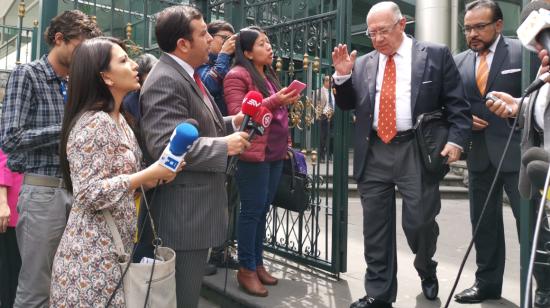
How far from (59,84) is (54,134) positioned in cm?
31

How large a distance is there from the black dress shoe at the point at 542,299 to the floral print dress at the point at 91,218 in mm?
2438

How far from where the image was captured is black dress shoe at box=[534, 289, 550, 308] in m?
2.98

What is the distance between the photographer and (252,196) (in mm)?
3369

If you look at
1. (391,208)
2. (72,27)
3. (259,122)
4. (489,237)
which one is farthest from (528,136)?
(72,27)

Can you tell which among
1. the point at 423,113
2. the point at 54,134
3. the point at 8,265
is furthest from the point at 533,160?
the point at 8,265

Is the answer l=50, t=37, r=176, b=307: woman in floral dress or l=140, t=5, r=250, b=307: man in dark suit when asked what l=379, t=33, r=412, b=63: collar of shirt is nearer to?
l=140, t=5, r=250, b=307: man in dark suit

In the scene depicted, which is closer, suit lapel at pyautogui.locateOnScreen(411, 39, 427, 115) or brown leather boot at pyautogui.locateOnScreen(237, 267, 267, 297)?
suit lapel at pyautogui.locateOnScreen(411, 39, 427, 115)

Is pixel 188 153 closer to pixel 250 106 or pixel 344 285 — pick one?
pixel 250 106

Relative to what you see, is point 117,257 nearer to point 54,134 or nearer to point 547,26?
point 54,134

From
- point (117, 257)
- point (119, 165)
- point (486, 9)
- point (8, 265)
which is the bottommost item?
point (8, 265)

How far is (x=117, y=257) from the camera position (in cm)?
197

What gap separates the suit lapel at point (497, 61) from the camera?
10.6 feet

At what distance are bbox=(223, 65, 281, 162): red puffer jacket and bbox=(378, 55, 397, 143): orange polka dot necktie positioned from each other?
76cm

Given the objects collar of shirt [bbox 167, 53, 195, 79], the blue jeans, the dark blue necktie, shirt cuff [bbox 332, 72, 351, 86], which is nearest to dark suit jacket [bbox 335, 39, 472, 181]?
shirt cuff [bbox 332, 72, 351, 86]
